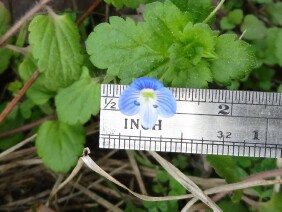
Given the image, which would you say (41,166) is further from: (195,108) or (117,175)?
(195,108)

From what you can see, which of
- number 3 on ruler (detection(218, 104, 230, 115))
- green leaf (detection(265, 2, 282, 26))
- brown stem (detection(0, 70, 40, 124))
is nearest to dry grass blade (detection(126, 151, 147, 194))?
brown stem (detection(0, 70, 40, 124))

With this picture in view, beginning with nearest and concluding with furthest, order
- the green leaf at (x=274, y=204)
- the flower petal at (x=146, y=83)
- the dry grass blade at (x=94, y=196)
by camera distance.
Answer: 1. the flower petal at (x=146, y=83)
2. the green leaf at (x=274, y=204)
3. the dry grass blade at (x=94, y=196)

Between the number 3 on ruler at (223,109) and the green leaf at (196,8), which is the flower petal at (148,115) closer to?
the number 3 on ruler at (223,109)

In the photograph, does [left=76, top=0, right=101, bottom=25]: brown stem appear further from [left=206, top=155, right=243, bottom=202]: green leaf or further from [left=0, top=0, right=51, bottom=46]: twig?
[left=206, top=155, right=243, bottom=202]: green leaf

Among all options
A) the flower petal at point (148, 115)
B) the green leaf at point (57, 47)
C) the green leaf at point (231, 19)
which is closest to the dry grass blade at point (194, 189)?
the flower petal at point (148, 115)

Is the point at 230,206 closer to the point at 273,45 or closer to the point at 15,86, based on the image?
the point at 273,45

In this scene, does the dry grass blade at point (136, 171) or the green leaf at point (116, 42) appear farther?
the dry grass blade at point (136, 171)

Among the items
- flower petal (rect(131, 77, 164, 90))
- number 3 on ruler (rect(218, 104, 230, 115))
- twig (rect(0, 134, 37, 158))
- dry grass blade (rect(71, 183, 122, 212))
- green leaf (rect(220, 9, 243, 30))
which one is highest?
green leaf (rect(220, 9, 243, 30))

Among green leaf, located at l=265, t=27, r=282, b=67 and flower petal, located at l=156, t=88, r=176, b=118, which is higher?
green leaf, located at l=265, t=27, r=282, b=67
